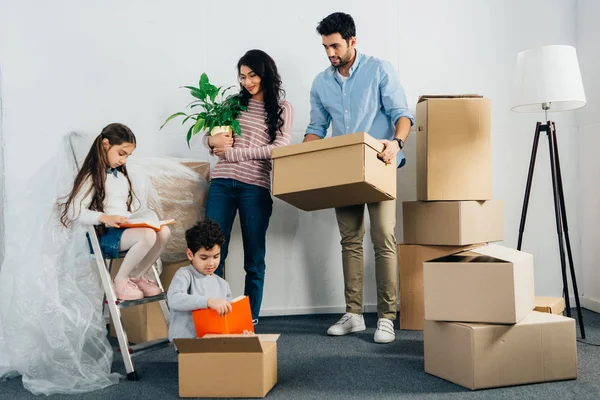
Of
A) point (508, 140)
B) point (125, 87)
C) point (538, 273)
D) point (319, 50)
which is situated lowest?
point (538, 273)

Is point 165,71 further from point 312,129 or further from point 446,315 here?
point 446,315

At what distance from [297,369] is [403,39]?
1870mm

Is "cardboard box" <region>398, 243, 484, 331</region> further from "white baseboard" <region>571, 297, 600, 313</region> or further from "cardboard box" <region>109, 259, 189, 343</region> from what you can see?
"cardboard box" <region>109, 259, 189, 343</region>

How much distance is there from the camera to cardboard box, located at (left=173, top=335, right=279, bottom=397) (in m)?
1.65

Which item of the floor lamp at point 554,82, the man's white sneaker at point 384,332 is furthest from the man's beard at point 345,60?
the man's white sneaker at point 384,332

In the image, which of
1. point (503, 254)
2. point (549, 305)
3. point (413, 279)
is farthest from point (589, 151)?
point (503, 254)

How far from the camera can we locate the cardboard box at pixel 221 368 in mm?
1652

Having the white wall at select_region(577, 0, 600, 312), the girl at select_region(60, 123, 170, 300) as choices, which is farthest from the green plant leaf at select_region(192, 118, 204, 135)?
the white wall at select_region(577, 0, 600, 312)

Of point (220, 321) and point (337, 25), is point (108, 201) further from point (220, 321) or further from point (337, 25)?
point (337, 25)

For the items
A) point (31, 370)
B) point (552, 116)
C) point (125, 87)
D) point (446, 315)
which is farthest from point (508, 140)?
point (31, 370)

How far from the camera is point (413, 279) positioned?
8.41 ft

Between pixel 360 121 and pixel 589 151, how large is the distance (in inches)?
52.6

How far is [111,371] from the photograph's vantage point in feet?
6.48

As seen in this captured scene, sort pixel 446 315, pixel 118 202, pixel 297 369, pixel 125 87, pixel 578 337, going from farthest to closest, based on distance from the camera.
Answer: pixel 125 87 < pixel 578 337 < pixel 118 202 < pixel 297 369 < pixel 446 315
